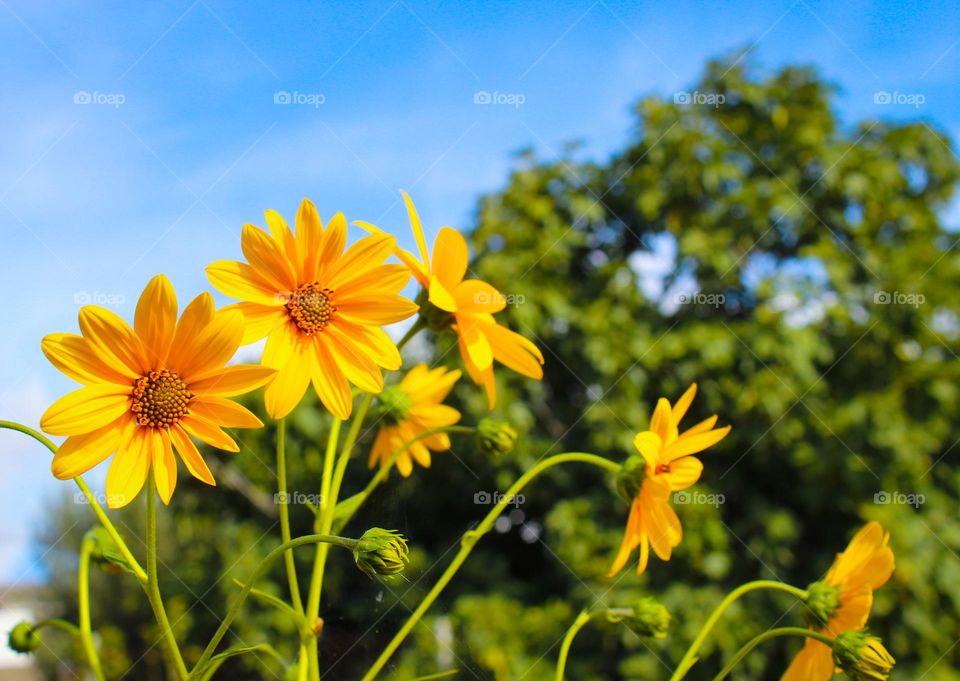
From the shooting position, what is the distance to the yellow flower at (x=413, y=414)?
63 centimetres

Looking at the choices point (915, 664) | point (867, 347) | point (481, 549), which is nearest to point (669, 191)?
point (867, 347)

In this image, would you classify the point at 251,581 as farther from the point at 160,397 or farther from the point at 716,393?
the point at 716,393

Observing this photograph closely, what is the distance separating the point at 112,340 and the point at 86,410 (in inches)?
1.2

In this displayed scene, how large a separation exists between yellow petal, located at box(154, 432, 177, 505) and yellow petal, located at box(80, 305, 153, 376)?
0.03 meters

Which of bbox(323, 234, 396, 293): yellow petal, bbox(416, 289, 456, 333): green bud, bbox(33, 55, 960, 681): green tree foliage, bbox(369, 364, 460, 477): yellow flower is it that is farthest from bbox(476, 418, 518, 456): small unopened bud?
bbox(33, 55, 960, 681): green tree foliage

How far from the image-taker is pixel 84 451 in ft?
1.24

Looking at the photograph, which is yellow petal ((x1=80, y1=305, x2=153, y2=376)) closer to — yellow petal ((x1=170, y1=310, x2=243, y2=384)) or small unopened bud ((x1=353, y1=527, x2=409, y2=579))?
yellow petal ((x1=170, y1=310, x2=243, y2=384))

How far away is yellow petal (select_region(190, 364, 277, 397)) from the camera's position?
384 millimetres

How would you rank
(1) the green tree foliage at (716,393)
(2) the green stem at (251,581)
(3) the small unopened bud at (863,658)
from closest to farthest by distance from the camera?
1. (2) the green stem at (251,581)
2. (3) the small unopened bud at (863,658)
3. (1) the green tree foliage at (716,393)

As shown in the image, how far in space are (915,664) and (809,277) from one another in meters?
0.96

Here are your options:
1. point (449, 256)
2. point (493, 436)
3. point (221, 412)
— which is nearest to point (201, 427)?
point (221, 412)

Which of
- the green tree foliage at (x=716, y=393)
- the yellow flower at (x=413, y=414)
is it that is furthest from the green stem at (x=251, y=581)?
the green tree foliage at (x=716, y=393)

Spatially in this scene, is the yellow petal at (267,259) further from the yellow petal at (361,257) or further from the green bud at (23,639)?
the green bud at (23,639)

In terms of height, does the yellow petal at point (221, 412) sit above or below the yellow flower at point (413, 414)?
below
